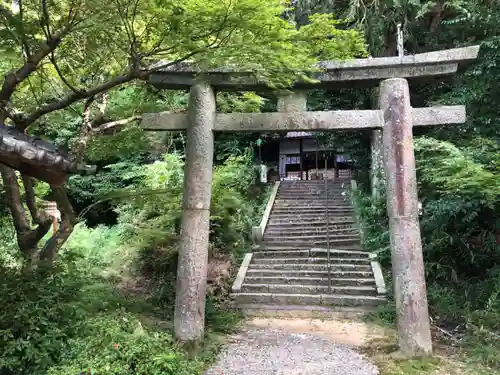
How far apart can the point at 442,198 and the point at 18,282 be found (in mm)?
7820

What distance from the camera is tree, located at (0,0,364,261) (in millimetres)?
4363

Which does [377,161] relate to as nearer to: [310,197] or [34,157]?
[310,197]

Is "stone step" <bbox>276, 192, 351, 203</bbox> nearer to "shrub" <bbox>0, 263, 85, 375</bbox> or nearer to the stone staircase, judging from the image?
the stone staircase

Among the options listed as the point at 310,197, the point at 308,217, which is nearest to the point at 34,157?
the point at 308,217

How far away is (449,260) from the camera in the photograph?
8641 mm

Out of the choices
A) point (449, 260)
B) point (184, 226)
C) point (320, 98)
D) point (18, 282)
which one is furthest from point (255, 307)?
point (320, 98)

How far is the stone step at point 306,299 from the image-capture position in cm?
849

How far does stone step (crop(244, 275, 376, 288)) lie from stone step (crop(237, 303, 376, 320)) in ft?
3.24

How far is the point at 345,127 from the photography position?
5793 millimetres

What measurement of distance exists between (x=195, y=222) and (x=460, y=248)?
599 cm

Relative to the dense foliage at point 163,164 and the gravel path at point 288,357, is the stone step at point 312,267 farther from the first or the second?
the gravel path at point 288,357

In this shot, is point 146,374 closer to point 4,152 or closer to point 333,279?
point 4,152

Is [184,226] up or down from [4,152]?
down

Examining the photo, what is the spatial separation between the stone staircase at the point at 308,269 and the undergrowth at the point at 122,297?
2.09 feet
